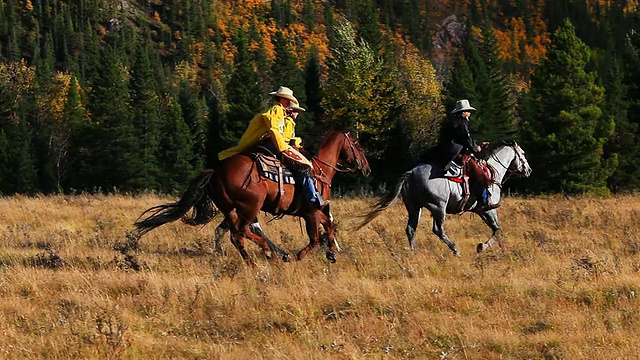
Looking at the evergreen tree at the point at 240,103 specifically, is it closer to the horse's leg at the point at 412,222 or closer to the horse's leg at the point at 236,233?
the horse's leg at the point at 412,222

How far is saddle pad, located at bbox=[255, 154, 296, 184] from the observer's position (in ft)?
36.8

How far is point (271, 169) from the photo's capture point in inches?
446

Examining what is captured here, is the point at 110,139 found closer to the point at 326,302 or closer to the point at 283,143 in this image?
the point at 283,143

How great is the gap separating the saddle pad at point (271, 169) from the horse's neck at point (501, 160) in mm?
4728

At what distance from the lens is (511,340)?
7.06 m

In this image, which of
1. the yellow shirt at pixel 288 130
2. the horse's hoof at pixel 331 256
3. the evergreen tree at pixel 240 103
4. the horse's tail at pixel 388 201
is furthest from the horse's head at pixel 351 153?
the evergreen tree at pixel 240 103

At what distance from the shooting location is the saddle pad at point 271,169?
11219mm

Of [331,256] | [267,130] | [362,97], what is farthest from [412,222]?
[362,97]

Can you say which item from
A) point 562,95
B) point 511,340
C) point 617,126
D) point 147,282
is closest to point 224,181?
point 147,282

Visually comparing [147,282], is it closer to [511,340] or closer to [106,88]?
[511,340]

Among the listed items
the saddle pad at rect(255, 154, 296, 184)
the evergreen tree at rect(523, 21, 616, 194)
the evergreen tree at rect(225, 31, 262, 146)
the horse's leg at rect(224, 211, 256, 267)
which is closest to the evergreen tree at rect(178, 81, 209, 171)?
the evergreen tree at rect(225, 31, 262, 146)

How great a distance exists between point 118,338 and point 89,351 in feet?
1.01

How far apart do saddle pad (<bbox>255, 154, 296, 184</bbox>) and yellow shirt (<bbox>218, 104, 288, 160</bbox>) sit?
293 mm

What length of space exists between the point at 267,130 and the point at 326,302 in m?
3.82
